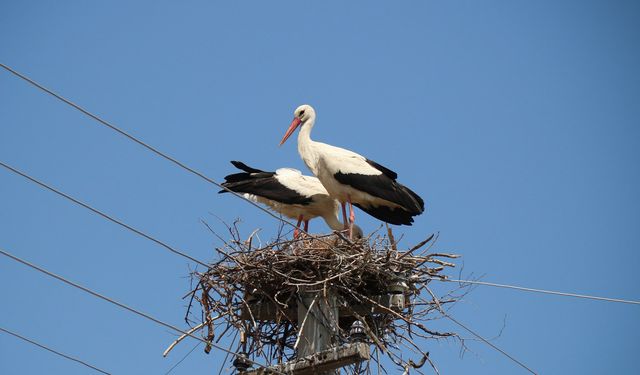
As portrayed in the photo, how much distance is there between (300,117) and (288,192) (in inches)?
37.1

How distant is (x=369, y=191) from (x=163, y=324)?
16.8 feet

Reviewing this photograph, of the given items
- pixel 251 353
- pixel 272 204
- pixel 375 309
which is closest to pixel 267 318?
pixel 251 353

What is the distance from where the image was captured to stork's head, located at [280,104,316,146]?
1304cm

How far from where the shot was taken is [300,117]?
Result: 1309 centimetres

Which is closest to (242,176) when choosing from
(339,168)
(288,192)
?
(288,192)

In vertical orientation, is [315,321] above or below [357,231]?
below

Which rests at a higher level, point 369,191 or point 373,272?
point 369,191

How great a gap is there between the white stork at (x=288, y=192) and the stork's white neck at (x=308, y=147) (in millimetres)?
562

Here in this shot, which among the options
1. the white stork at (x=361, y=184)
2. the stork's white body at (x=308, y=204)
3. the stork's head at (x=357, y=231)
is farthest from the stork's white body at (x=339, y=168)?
the stork's white body at (x=308, y=204)

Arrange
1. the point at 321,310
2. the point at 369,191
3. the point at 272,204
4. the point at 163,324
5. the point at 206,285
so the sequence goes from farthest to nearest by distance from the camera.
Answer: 1. the point at 272,204
2. the point at 369,191
3. the point at 206,285
4. the point at 321,310
5. the point at 163,324

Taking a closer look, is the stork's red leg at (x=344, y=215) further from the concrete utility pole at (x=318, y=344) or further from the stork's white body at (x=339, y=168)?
the concrete utility pole at (x=318, y=344)

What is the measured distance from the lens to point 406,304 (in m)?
9.56

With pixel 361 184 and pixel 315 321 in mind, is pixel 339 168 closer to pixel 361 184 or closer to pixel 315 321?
pixel 361 184

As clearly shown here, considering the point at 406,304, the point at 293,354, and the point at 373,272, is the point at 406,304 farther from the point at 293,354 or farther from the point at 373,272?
the point at 293,354
